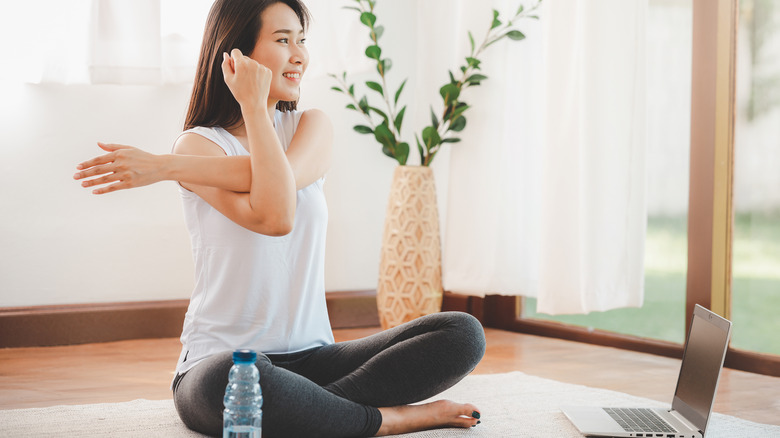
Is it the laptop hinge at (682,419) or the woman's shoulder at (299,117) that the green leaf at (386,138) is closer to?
the woman's shoulder at (299,117)

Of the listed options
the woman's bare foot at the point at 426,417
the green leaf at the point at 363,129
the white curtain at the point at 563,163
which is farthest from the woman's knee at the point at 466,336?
the green leaf at the point at 363,129

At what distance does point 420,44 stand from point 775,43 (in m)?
1.33

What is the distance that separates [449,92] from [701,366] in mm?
1556

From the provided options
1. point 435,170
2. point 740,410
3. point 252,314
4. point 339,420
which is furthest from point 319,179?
point 435,170

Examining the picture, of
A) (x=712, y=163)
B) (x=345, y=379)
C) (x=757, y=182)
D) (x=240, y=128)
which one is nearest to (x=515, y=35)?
(x=712, y=163)

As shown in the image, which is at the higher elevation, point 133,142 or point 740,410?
point 133,142

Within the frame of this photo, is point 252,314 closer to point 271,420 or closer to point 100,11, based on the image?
point 271,420

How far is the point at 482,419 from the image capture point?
177cm

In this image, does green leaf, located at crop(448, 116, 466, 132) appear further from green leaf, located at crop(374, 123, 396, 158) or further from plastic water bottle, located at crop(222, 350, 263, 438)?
plastic water bottle, located at crop(222, 350, 263, 438)

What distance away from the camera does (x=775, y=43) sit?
236 cm

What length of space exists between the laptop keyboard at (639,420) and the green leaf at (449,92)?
1.46 meters

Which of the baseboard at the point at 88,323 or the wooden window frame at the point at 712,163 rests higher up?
the wooden window frame at the point at 712,163

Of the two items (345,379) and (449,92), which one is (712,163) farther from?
(345,379)

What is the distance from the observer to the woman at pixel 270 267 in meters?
1.43
